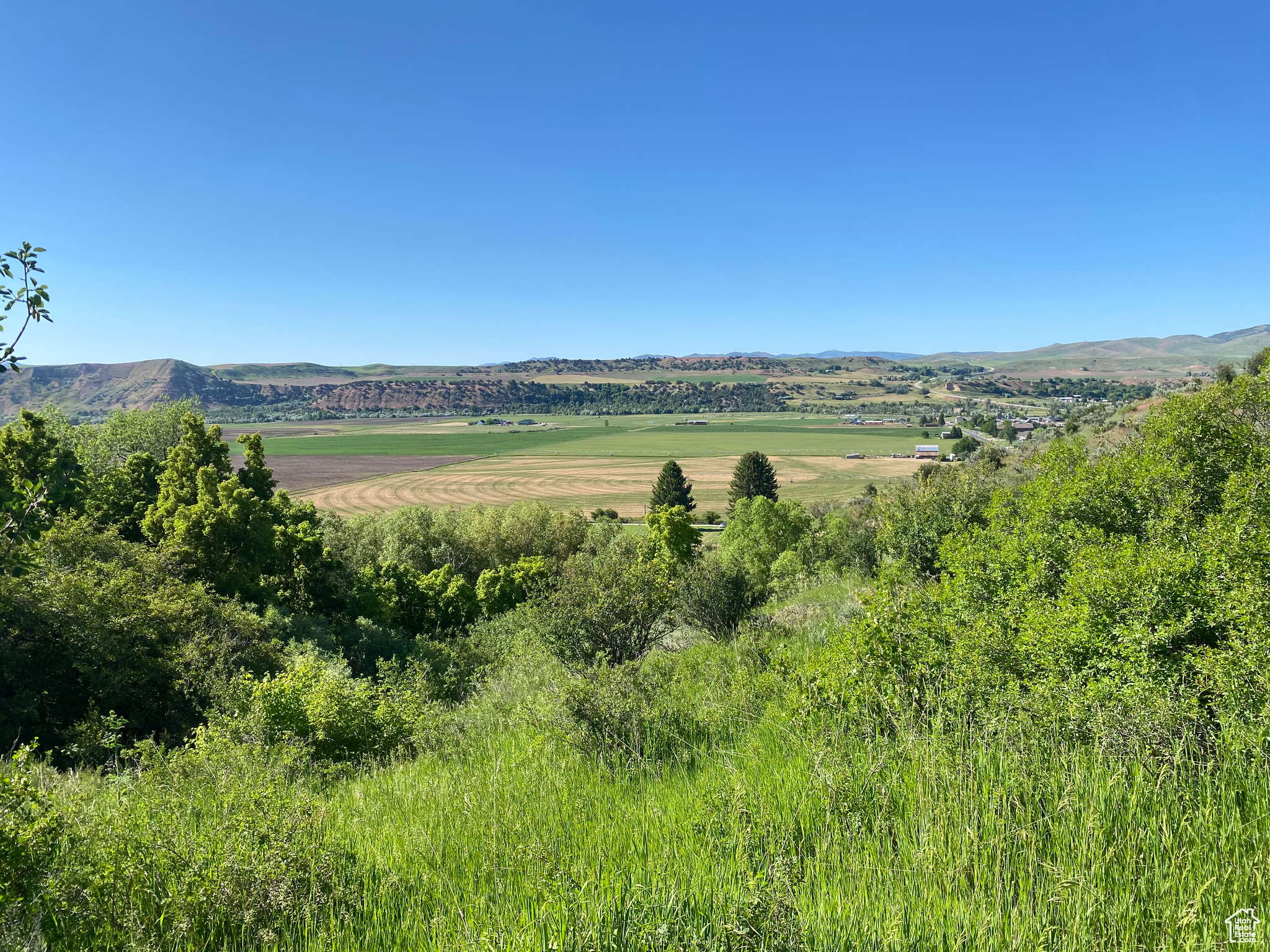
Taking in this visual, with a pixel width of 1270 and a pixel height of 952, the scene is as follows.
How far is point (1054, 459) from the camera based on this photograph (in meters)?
15.6

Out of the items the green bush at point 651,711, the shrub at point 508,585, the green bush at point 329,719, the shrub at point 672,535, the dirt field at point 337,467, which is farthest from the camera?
the dirt field at point 337,467

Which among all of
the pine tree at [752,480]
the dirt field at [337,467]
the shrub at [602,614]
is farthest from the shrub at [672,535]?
the dirt field at [337,467]

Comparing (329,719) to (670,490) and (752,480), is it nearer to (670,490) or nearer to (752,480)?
(670,490)

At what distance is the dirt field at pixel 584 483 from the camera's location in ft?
351

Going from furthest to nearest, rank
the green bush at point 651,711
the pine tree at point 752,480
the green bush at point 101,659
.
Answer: the pine tree at point 752,480 → the green bush at point 101,659 → the green bush at point 651,711

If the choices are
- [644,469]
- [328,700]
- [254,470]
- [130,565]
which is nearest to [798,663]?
[328,700]

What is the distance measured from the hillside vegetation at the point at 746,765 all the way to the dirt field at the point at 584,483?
85.9 m

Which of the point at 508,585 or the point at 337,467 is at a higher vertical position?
the point at 337,467

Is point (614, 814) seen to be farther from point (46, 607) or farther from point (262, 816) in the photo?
point (46, 607)

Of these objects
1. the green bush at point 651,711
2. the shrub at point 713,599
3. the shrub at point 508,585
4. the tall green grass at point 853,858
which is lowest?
the shrub at point 508,585

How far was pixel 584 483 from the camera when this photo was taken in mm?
126875

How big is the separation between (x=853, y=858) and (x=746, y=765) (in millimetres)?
2144

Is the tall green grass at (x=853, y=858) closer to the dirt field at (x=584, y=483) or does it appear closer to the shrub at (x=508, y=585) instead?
the shrub at (x=508, y=585)

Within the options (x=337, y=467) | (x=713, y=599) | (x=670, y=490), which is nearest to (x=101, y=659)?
(x=713, y=599)
